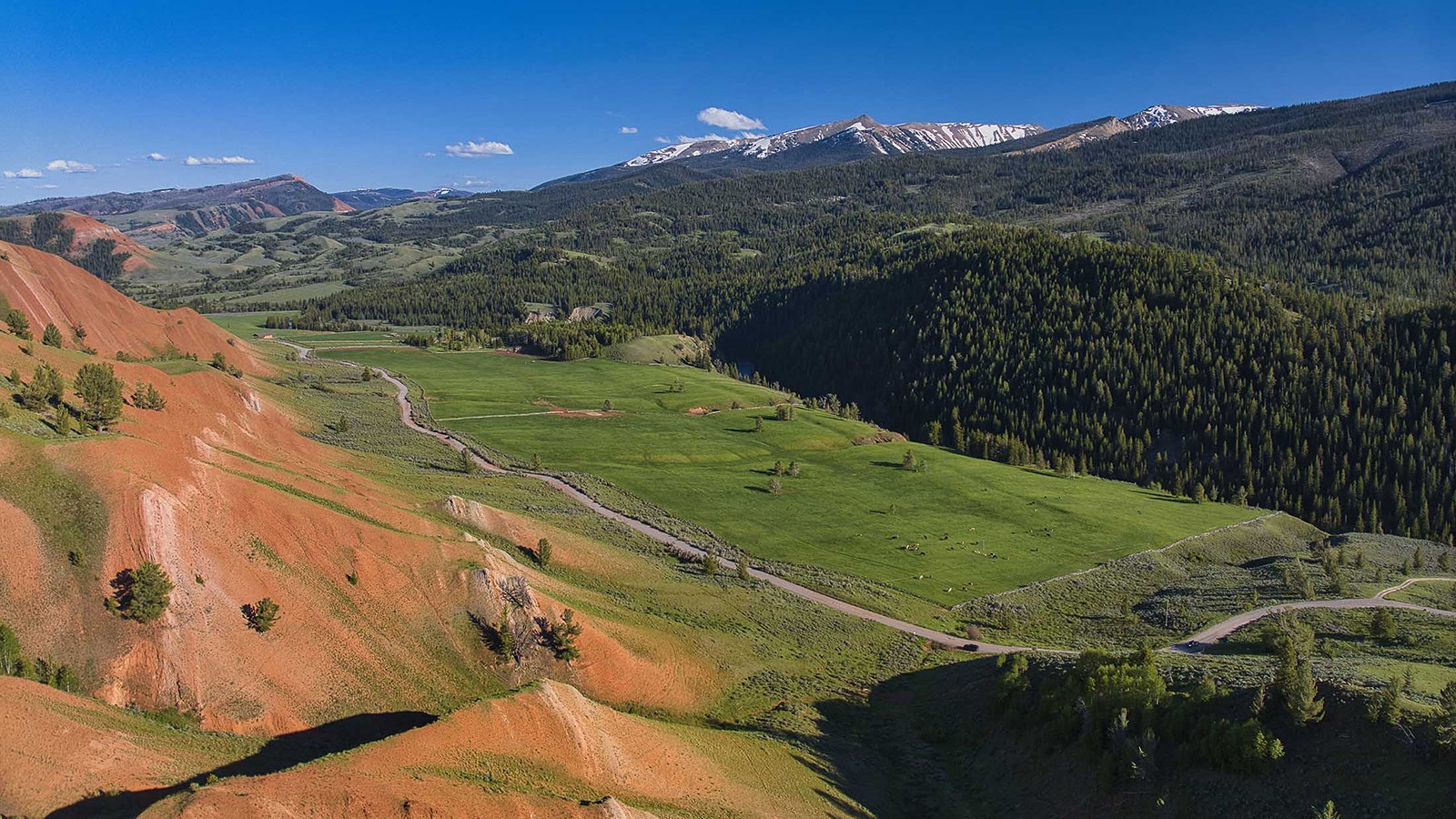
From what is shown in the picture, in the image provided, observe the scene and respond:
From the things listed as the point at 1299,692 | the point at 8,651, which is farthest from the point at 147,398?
the point at 1299,692

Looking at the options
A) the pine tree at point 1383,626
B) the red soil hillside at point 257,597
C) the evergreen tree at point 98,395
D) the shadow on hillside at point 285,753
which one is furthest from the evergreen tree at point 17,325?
the pine tree at point 1383,626

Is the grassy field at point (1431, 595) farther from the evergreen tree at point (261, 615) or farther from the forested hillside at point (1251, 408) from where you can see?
the evergreen tree at point (261, 615)

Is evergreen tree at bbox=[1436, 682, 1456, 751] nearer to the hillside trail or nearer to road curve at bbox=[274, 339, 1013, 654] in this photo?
the hillside trail

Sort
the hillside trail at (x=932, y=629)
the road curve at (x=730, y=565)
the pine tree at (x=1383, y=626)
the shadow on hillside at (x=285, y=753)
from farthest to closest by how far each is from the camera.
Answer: the road curve at (x=730, y=565), the hillside trail at (x=932, y=629), the pine tree at (x=1383, y=626), the shadow on hillside at (x=285, y=753)

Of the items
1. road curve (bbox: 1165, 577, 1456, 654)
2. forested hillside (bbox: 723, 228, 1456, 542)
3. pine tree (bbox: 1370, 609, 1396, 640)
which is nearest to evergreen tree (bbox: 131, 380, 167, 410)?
road curve (bbox: 1165, 577, 1456, 654)

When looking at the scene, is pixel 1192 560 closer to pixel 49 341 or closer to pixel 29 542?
pixel 29 542

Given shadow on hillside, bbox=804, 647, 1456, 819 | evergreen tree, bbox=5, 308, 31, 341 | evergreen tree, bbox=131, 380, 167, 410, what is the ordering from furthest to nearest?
1. evergreen tree, bbox=5, 308, 31, 341
2. evergreen tree, bbox=131, 380, 167, 410
3. shadow on hillside, bbox=804, 647, 1456, 819
